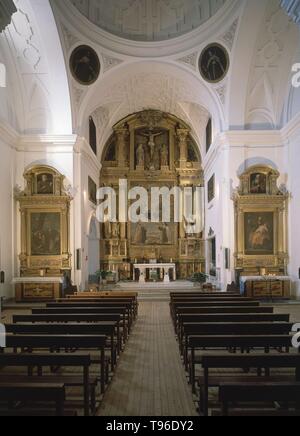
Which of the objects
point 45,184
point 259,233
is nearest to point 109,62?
point 45,184

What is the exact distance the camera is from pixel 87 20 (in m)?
15.4

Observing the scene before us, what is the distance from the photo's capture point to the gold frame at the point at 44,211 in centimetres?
1609

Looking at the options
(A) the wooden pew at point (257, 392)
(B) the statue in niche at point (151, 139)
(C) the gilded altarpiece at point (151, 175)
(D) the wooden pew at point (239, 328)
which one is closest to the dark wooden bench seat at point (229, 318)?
(D) the wooden pew at point (239, 328)

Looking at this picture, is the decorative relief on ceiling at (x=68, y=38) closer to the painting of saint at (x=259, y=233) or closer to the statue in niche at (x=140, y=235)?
the painting of saint at (x=259, y=233)

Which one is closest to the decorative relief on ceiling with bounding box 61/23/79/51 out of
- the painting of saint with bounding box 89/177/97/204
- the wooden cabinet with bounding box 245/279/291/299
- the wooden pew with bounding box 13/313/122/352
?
the painting of saint with bounding box 89/177/97/204

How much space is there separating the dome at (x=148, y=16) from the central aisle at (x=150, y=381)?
12.2 m

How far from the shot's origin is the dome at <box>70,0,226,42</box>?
15695 mm

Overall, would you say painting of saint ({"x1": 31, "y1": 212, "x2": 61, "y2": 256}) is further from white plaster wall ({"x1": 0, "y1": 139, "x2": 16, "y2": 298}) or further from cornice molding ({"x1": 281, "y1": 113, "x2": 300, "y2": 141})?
cornice molding ({"x1": 281, "y1": 113, "x2": 300, "y2": 141})

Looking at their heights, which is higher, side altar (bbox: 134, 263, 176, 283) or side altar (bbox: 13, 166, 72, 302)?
side altar (bbox: 13, 166, 72, 302)

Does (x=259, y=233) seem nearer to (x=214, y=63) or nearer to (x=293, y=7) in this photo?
(x=214, y=63)

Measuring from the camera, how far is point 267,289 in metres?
15.3
